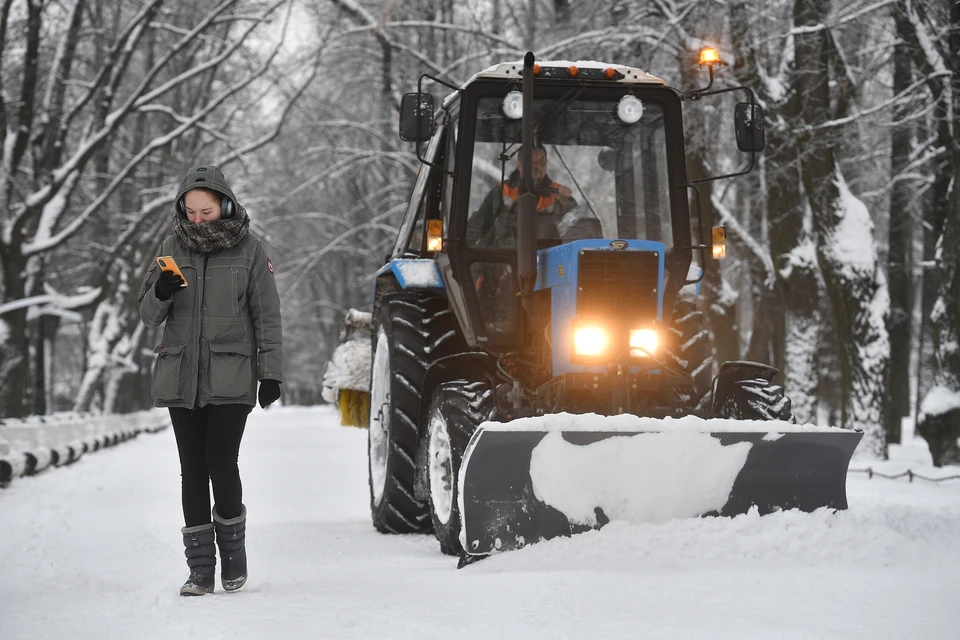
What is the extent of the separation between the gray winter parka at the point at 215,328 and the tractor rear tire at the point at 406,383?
Answer: 83.5 inches

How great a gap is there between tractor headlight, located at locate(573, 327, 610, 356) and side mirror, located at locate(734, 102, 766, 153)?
144cm

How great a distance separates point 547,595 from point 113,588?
1.95 meters

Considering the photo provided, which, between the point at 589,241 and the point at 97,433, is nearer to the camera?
the point at 589,241

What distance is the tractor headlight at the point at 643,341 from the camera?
6.38 m

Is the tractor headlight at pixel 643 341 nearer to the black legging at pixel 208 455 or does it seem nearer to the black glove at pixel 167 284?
the black legging at pixel 208 455

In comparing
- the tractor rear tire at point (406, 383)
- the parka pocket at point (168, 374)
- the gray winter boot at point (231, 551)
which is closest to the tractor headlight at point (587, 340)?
the tractor rear tire at point (406, 383)

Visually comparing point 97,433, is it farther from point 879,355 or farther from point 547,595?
point 547,595

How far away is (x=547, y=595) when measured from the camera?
4.81 m

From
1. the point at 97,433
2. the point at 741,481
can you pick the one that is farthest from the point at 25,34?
the point at 741,481

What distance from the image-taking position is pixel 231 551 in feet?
16.9

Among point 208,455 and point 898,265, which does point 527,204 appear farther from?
point 898,265

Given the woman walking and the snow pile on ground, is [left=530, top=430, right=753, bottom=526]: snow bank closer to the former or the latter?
the woman walking

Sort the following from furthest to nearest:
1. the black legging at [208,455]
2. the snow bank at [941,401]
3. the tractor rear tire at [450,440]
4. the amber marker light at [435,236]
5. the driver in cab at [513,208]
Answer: the snow bank at [941,401]
the amber marker light at [435,236]
the driver in cab at [513,208]
the tractor rear tire at [450,440]
the black legging at [208,455]

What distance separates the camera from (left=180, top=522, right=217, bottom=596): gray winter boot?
502cm
